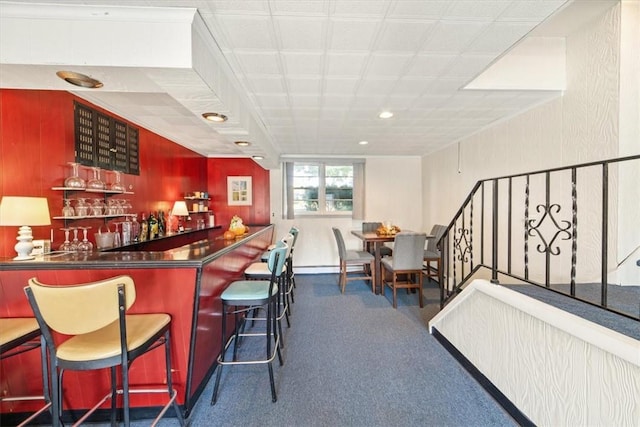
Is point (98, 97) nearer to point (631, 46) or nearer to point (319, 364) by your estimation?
point (319, 364)

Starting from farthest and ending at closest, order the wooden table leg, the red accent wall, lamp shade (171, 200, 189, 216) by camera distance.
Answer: the red accent wall, the wooden table leg, lamp shade (171, 200, 189, 216)

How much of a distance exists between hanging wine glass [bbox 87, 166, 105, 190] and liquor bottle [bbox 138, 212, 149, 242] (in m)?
0.75

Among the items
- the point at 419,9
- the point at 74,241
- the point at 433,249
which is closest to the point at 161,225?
the point at 74,241

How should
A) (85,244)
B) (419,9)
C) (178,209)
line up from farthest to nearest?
(178,209) → (85,244) → (419,9)

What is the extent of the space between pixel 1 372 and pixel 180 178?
9.79 feet

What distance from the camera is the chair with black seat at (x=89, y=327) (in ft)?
3.62

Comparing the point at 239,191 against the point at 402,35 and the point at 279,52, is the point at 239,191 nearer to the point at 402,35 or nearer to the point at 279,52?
the point at 279,52

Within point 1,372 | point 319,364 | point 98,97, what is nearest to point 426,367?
point 319,364

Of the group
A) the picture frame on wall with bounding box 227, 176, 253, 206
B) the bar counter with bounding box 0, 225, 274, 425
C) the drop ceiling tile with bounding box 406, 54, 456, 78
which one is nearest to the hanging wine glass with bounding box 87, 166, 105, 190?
the bar counter with bounding box 0, 225, 274, 425

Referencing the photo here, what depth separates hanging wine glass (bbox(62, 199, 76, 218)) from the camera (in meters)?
2.22

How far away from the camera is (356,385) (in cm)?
197

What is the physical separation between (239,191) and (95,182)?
269cm

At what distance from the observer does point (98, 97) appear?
251 cm

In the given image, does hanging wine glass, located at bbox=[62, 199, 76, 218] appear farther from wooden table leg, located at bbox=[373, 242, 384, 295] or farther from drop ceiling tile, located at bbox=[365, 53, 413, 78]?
wooden table leg, located at bbox=[373, 242, 384, 295]
